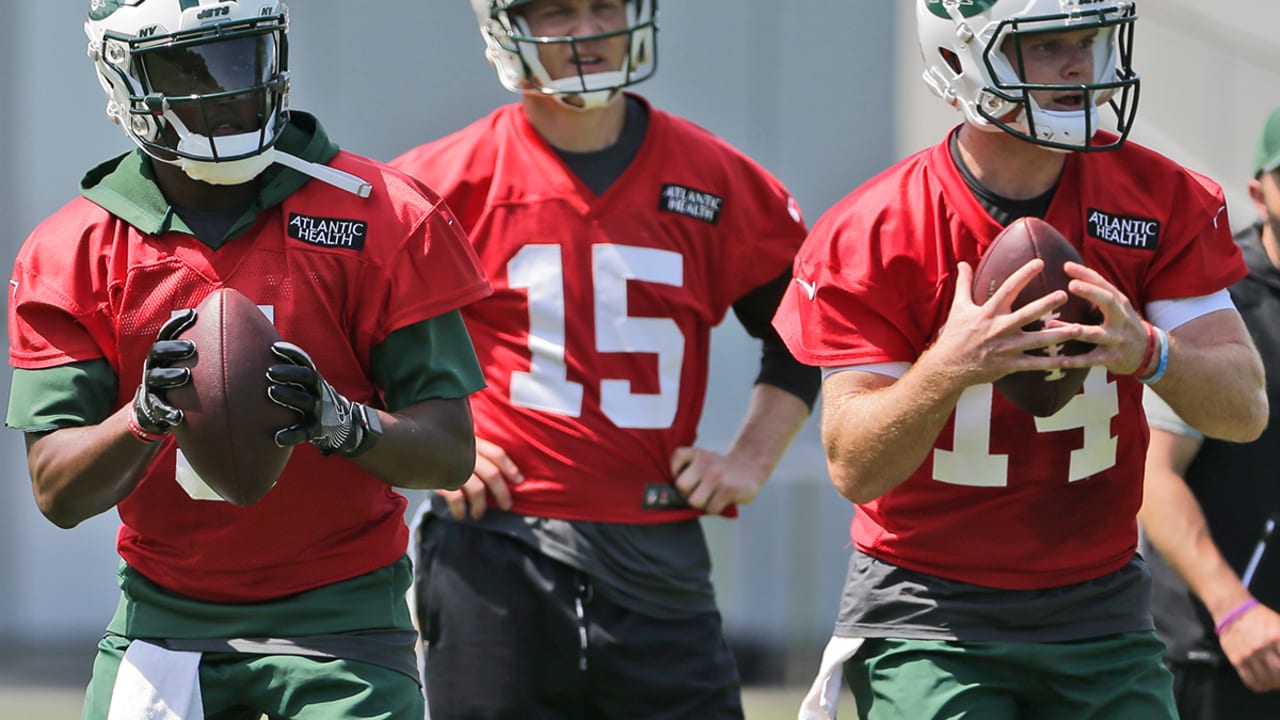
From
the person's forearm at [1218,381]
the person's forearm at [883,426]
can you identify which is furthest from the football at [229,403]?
the person's forearm at [1218,381]

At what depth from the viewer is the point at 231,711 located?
3.27 m

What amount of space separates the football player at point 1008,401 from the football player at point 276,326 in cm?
70

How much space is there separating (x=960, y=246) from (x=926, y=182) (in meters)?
0.15

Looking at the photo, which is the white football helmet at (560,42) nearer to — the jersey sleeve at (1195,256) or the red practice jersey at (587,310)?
the red practice jersey at (587,310)

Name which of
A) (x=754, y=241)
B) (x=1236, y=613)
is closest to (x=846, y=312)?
(x=754, y=241)

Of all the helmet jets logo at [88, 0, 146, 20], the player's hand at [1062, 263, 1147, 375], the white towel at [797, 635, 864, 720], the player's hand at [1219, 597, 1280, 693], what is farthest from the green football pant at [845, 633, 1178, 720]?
the helmet jets logo at [88, 0, 146, 20]

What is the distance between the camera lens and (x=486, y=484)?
416 centimetres

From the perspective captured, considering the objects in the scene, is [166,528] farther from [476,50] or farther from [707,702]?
[476,50]

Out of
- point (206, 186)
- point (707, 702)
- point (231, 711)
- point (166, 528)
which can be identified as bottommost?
point (707, 702)

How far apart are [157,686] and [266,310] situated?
0.65 meters

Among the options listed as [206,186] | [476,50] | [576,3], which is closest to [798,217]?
[576,3]

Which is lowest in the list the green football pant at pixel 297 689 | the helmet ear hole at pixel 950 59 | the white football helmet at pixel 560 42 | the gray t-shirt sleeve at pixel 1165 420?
the gray t-shirt sleeve at pixel 1165 420

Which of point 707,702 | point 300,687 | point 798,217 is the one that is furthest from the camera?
point 798,217

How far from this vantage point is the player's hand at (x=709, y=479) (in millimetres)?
4242
